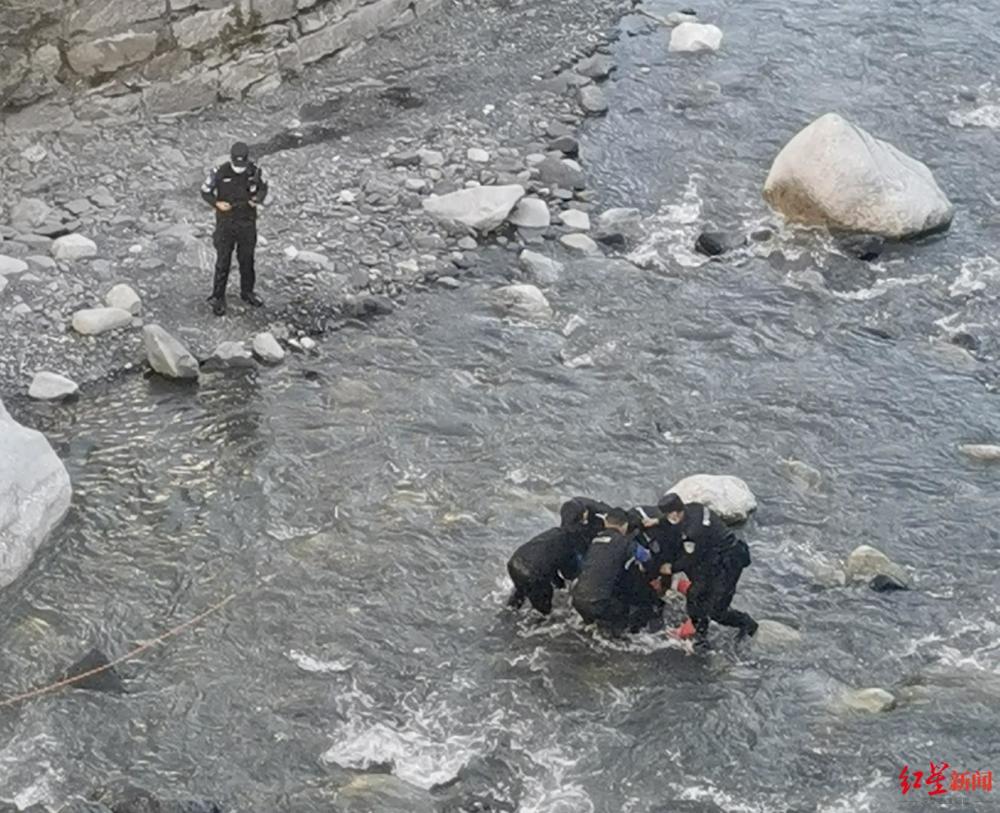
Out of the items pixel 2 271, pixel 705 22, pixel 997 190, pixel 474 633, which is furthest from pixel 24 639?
pixel 705 22

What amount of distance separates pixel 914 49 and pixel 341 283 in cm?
892

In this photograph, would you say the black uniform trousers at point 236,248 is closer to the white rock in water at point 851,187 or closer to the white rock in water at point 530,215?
the white rock in water at point 530,215

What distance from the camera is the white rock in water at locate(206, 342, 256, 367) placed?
1424 cm

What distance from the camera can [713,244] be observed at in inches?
652

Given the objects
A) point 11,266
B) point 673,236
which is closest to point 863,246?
point 673,236

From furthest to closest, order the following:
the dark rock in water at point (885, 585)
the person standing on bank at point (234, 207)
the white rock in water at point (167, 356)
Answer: the person standing on bank at point (234, 207) → the white rock in water at point (167, 356) → the dark rock in water at point (885, 585)

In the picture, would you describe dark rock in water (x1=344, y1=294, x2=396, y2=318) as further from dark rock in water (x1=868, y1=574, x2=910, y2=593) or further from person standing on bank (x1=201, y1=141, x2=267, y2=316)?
dark rock in water (x1=868, y1=574, x2=910, y2=593)

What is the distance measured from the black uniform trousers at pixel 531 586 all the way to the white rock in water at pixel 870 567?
234 cm

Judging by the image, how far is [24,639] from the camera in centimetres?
1135

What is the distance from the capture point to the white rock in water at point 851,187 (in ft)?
55.3

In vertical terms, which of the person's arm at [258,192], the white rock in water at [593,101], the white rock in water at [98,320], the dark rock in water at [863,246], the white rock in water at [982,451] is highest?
the person's arm at [258,192]

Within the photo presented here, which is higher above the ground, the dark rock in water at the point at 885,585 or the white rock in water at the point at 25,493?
the white rock in water at the point at 25,493

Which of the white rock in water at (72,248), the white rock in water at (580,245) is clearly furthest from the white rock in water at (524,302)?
the white rock in water at (72,248)

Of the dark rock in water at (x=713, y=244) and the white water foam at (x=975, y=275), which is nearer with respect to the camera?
the white water foam at (x=975, y=275)
